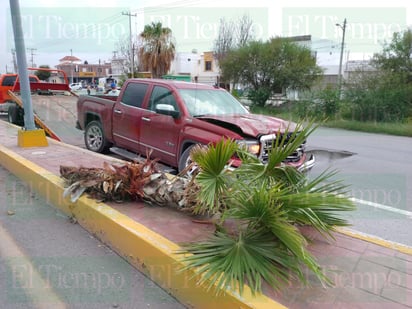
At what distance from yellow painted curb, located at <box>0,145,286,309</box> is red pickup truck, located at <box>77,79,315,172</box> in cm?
147

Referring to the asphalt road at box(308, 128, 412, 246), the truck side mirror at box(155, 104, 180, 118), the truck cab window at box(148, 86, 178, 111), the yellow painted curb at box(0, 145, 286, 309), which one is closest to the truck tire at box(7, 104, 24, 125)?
the truck cab window at box(148, 86, 178, 111)

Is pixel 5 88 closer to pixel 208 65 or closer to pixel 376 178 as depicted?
pixel 376 178

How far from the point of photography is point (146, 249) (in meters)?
3.10

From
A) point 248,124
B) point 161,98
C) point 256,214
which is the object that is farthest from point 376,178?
point 256,214

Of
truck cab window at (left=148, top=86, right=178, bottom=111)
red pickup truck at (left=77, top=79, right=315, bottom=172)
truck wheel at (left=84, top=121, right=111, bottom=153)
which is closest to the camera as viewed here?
red pickup truck at (left=77, top=79, right=315, bottom=172)

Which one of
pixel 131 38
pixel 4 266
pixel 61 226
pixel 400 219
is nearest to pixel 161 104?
pixel 61 226

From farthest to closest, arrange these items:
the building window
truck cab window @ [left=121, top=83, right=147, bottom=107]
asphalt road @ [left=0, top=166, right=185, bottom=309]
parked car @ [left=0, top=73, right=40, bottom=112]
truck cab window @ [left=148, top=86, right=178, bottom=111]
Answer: the building window, parked car @ [left=0, top=73, right=40, bottom=112], truck cab window @ [left=121, top=83, right=147, bottom=107], truck cab window @ [left=148, top=86, right=178, bottom=111], asphalt road @ [left=0, top=166, right=185, bottom=309]

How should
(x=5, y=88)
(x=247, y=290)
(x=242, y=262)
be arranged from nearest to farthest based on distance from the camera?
(x=247, y=290), (x=242, y=262), (x=5, y=88)

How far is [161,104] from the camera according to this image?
625 cm

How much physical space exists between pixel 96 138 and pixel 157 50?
2747cm

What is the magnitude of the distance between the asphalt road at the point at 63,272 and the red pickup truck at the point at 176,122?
1859mm

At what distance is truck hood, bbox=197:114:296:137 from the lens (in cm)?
516

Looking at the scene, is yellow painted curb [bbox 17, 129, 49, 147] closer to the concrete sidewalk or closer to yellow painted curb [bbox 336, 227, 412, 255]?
the concrete sidewalk

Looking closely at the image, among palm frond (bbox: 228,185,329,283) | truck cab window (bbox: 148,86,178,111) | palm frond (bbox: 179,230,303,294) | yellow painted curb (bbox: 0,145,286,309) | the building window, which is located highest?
the building window
